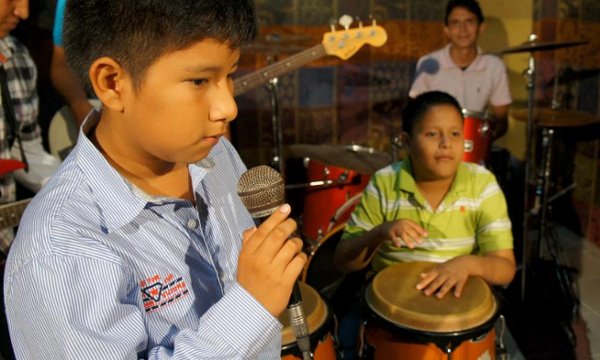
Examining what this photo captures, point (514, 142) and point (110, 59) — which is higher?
point (110, 59)

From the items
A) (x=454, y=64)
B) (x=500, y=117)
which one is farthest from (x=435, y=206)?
(x=454, y=64)

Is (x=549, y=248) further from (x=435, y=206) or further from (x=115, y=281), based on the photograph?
(x=115, y=281)

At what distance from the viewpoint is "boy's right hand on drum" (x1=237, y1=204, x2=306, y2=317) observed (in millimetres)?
947

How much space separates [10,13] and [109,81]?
1.96 m

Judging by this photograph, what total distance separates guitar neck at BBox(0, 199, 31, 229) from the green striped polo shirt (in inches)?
53.4

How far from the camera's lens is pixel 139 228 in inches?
41.4

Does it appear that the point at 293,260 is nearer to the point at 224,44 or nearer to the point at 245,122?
the point at 224,44

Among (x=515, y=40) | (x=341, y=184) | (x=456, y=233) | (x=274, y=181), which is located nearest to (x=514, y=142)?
(x=515, y=40)

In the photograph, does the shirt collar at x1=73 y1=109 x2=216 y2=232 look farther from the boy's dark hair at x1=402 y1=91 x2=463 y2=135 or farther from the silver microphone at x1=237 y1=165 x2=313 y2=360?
the boy's dark hair at x1=402 y1=91 x2=463 y2=135

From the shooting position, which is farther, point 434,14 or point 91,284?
point 434,14

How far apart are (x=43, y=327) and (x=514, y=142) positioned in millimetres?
5345

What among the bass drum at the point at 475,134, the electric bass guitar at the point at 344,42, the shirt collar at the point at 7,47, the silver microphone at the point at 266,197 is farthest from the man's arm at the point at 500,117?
the silver microphone at the point at 266,197

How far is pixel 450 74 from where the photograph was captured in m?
4.57

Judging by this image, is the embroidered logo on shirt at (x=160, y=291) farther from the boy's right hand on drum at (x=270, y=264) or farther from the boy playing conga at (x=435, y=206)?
the boy playing conga at (x=435, y=206)
